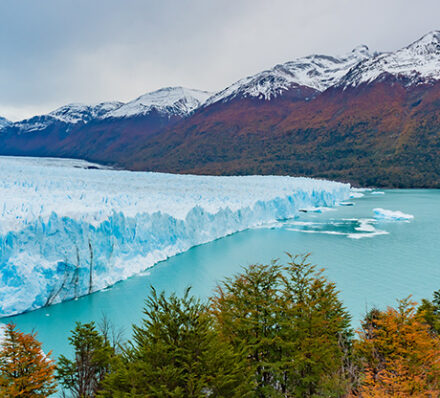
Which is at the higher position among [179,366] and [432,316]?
[179,366]

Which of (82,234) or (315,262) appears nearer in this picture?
(82,234)

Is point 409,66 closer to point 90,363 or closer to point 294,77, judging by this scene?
point 294,77

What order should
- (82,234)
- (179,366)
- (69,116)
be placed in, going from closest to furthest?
1. (179,366)
2. (82,234)
3. (69,116)

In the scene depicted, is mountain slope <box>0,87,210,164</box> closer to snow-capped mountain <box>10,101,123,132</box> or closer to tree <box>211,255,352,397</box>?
snow-capped mountain <box>10,101,123,132</box>

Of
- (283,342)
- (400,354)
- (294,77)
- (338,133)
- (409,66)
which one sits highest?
(294,77)

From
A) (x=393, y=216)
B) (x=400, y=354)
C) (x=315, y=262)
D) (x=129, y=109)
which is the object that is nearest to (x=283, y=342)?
(x=400, y=354)

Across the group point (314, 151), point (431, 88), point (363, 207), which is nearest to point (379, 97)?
point (431, 88)
